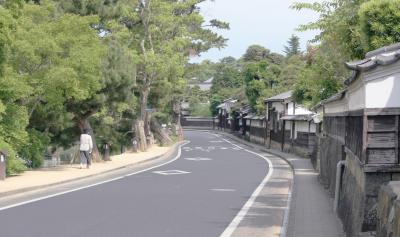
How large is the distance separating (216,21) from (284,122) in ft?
46.2

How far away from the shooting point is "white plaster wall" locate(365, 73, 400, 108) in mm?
9141

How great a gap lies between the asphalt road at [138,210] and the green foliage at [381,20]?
16.5 ft

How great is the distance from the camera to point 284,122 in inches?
2056

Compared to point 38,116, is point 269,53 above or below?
above

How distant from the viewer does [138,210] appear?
14.9 meters

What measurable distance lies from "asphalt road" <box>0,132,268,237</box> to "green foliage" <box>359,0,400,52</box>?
198 inches

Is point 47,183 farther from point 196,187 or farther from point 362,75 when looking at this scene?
point 362,75

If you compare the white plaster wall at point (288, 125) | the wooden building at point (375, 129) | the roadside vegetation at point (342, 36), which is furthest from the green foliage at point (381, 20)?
the white plaster wall at point (288, 125)

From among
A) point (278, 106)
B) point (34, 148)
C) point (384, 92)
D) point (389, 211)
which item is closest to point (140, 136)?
point (278, 106)

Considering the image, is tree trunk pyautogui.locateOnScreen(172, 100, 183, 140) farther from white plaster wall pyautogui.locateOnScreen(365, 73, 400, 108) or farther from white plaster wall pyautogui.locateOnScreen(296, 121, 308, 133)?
white plaster wall pyautogui.locateOnScreen(365, 73, 400, 108)

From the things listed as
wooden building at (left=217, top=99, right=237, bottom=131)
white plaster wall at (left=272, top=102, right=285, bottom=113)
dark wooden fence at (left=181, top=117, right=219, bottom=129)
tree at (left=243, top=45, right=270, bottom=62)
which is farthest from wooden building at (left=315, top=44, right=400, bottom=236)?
dark wooden fence at (left=181, top=117, right=219, bottom=129)

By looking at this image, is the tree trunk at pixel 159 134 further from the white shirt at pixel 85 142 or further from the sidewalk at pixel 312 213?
the sidewalk at pixel 312 213

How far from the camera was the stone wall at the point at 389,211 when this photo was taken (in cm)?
600

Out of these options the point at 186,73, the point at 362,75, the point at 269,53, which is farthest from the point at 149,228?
the point at 269,53
